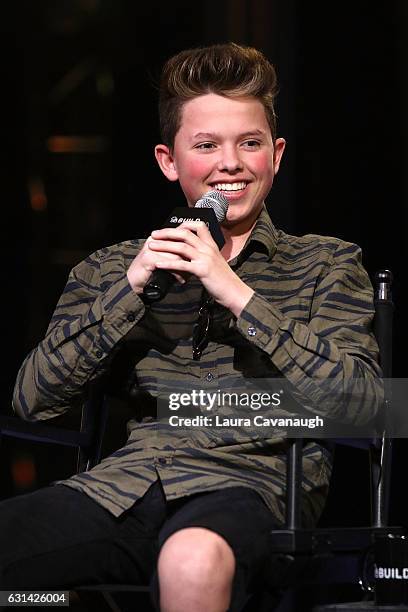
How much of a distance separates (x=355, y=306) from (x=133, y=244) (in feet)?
1.70

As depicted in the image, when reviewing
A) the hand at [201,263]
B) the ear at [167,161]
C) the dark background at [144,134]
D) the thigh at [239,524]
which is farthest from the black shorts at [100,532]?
the dark background at [144,134]

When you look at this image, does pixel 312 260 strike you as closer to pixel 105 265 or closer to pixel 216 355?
pixel 216 355

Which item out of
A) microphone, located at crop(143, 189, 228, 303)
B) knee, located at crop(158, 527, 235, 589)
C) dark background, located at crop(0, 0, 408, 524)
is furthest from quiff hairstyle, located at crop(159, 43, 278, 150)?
knee, located at crop(158, 527, 235, 589)

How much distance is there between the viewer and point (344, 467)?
303 cm

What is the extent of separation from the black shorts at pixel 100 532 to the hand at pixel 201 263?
0.33 meters

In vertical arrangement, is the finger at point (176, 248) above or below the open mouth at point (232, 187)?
below

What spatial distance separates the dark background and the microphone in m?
0.89

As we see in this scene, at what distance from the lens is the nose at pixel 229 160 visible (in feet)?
7.29

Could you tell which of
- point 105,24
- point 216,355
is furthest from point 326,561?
point 105,24

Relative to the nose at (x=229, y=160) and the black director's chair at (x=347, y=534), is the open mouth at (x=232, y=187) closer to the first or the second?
the nose at (x=229, y=160)

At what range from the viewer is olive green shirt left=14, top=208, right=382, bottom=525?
6.64 ft

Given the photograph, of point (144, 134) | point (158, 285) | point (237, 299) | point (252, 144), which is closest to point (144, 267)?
point (158, 285)

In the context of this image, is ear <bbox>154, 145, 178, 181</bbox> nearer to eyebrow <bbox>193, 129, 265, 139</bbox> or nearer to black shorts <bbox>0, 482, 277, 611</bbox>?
eyebrow <bbox>193, 129, 265, 139</bbox>

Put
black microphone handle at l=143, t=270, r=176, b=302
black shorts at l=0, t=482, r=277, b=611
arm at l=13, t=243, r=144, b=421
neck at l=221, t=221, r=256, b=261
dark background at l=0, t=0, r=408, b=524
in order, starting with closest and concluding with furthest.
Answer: black shorts at l=0, t=482, r=277, b=611 → black microphone handle at l=143, t=270, r=176, b=302 → arm at l=13, t=243, r=144, b=421 → neck at l=221, t=221, r=256, b=261 → dark background at l=0, t=0, r=408, b=524
